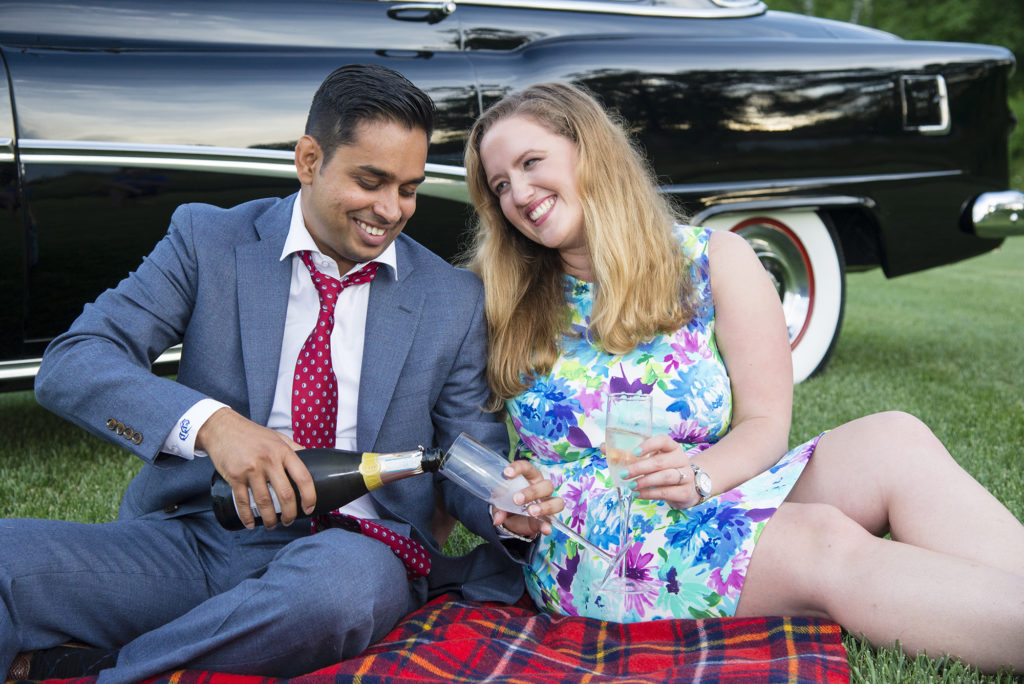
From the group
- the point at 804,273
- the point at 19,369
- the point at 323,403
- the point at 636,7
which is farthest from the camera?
the point at 804,273

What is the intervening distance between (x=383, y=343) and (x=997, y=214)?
3684mm

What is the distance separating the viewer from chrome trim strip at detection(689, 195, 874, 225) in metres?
4.39

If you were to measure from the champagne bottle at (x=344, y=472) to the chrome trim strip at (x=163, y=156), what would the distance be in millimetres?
1595

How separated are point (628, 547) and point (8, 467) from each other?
269 cm

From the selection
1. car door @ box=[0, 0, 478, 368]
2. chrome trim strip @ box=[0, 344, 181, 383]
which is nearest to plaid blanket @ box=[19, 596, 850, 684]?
chrome trim strip @ box=[0, 344, 181, 383]

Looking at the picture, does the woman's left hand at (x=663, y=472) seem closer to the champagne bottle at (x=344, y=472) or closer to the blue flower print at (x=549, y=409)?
the blue flower print at (x=549, y=409)

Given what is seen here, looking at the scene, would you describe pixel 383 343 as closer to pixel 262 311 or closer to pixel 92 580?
pixel 262 311

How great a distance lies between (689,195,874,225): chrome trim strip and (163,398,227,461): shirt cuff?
2.76 m

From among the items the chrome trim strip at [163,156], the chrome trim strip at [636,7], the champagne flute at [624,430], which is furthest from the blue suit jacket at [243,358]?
the chrome trim strip at [636,7]

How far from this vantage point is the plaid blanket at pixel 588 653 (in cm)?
200

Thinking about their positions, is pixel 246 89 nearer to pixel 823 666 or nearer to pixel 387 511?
pixel 387 511

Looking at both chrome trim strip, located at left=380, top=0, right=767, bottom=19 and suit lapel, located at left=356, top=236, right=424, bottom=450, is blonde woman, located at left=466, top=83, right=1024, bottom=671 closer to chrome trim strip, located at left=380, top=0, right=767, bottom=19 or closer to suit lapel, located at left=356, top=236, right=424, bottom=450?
suit lapel, located at left=356, top=236, right=424, bottom=450

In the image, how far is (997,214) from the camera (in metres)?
4.77

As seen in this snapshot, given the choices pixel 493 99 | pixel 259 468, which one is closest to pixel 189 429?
pixel 259 468
